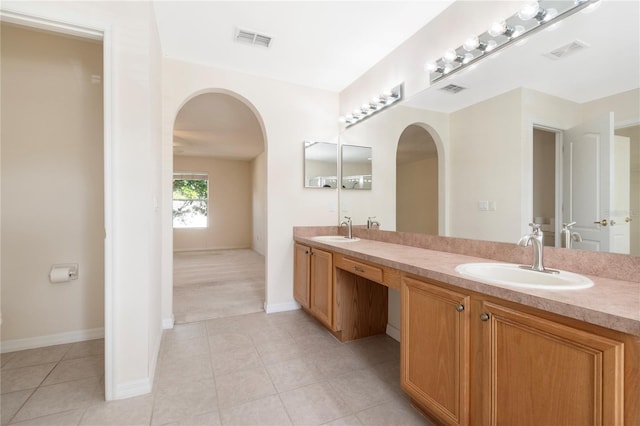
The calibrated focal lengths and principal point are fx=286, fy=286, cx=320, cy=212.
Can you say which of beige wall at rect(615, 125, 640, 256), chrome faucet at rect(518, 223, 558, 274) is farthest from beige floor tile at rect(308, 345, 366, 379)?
beige wall at rect(615, 125, 640, 256)

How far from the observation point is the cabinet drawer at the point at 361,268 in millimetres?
1801

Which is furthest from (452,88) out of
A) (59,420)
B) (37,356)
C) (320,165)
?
(37,356)

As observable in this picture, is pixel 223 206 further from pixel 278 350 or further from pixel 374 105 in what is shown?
pixel 278 350

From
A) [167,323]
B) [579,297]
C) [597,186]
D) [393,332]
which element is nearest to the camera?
[579,297]

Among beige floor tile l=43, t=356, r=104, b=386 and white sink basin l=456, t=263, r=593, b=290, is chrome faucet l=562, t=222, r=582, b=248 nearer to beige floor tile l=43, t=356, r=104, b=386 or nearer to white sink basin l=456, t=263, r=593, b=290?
white sink basin l=456, t=263, r=593, b=290

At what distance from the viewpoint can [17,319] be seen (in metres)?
2.24

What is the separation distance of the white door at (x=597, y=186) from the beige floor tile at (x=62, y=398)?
2.71 m

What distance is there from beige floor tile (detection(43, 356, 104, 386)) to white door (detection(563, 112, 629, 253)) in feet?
9.62

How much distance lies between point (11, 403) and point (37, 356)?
0.65 meters

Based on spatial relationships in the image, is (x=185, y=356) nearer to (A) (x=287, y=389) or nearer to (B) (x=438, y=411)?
(A) (x=287, y=389)

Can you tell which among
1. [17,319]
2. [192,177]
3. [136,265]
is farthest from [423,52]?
[192,177]

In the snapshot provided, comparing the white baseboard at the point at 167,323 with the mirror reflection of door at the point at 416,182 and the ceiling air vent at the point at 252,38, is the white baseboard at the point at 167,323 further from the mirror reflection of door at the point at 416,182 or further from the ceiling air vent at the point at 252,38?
the ceiling air vent at the point at 252,38

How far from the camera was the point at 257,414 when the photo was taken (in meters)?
1.53

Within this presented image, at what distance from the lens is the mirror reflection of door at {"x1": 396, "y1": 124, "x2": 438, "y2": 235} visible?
2.20 m
